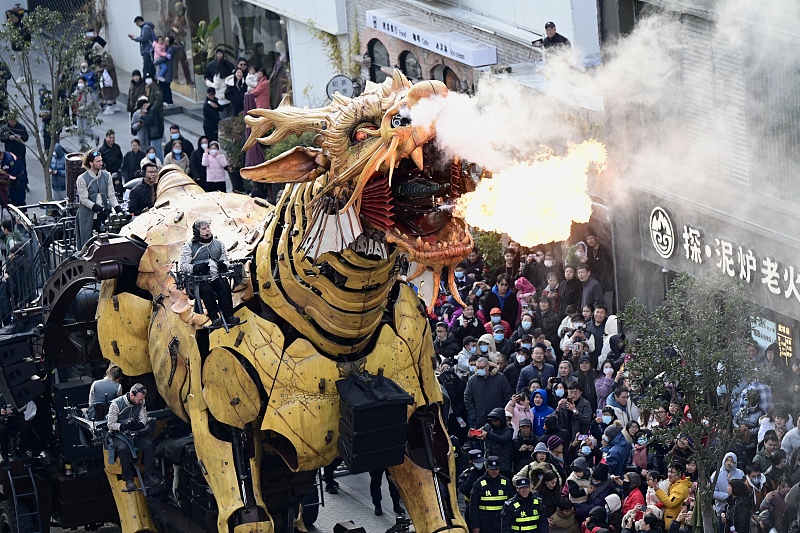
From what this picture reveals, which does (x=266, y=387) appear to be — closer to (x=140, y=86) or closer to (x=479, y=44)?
(x=479, y=44)

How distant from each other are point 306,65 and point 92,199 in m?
16.4

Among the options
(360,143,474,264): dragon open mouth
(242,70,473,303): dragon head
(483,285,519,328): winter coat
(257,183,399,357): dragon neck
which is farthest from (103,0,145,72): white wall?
(360,143,474,264): dragon open mouth

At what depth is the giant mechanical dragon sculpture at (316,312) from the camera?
12.8 m

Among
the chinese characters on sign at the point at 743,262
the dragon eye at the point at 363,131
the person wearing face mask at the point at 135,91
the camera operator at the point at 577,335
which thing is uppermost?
the dragon eye at the point at 363,131

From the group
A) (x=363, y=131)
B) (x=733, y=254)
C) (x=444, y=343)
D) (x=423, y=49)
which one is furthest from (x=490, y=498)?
(x=423, y=49)

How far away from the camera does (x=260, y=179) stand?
1320 cm

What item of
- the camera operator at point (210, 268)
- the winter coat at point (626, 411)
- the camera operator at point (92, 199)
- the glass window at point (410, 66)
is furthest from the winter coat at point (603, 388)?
the glass window at point (410, 66)

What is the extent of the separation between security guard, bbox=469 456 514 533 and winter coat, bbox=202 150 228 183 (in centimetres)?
1378

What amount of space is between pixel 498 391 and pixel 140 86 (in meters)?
17.8

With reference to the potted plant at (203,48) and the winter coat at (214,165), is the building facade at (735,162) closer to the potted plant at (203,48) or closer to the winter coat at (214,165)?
the winter coat at (214,165)

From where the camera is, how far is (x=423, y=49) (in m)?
30.4

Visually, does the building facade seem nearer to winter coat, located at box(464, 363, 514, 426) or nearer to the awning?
winter coat, located at box(464, 363, 514, 426)

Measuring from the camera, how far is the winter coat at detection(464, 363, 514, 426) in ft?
65.5

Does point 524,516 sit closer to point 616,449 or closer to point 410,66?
point 616,449
